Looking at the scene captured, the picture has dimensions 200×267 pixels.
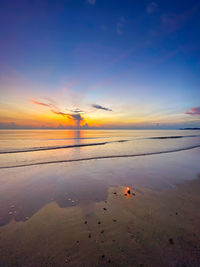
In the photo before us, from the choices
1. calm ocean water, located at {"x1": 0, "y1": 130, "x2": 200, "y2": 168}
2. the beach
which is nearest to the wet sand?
the beach

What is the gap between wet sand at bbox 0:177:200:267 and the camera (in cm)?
314

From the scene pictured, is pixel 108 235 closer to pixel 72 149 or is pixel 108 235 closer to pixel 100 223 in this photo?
pixel 100 223

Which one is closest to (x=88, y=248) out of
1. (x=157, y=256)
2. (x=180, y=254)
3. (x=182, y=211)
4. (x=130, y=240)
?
(x=130, y=240)

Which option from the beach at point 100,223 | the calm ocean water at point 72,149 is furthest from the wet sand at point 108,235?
the calm ocean water at point 72,149

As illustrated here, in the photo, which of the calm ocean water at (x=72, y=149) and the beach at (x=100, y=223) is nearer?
the beach at (x=100, y=223)

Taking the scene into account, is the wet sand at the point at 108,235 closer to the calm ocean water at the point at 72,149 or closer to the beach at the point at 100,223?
the beach at the point at 100,223

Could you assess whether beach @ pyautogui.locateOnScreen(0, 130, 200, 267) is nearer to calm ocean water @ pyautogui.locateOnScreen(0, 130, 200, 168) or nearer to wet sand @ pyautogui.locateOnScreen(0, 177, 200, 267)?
wet sand @ pyautogui.locateOnScreen(0, 177, 200, 267)

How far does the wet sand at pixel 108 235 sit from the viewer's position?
3.14 m

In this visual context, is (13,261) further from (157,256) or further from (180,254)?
(180,254)

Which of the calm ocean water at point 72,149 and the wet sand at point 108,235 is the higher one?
the wet sand at point 108,235

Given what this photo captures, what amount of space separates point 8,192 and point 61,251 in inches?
219

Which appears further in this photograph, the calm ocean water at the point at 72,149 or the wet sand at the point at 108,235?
the calm ocean water at the point at 72,149

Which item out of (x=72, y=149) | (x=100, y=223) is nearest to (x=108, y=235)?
(x=100, y=223)

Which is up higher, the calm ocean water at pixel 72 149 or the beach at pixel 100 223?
the beach at pixel 100 223
